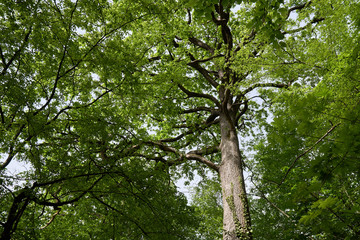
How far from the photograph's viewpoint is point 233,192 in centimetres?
541

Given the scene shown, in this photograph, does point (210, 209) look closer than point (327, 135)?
No

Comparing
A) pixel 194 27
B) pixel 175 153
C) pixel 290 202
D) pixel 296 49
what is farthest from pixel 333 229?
pixel 194 27

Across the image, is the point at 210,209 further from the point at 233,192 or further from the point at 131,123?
the point at 131,123

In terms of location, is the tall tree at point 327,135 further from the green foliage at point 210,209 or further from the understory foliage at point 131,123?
the green foliage at point 210,209

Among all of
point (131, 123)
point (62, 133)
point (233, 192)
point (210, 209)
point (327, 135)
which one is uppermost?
point (210, 209)

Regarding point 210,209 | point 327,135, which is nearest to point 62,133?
point 327,135

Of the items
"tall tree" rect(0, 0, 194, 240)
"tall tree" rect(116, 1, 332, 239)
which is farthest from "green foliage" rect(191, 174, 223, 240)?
"tall tree" rect(0, 0, 194, 240)

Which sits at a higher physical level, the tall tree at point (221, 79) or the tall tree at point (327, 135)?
the tall tree at point (221, 79)

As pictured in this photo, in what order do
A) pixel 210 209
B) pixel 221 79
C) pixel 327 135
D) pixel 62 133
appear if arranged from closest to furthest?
pixel 327 135 → pixel 62 133 → pixel 221 79 → pixel 210 209

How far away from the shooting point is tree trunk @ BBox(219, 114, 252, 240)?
188 inches

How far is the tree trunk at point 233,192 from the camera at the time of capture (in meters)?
4.78

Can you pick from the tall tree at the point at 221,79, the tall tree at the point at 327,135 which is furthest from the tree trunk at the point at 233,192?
the tall tree at the point at 327,135

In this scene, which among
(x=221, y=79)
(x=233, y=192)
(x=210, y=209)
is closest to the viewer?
(x=233, y=192)

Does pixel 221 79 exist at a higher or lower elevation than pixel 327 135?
higher
